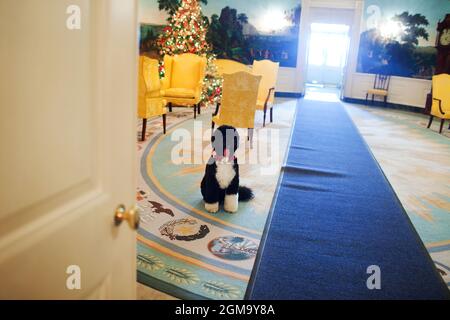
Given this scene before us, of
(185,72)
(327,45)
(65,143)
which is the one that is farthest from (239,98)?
(327,45)

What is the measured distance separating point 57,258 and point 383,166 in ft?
16.6

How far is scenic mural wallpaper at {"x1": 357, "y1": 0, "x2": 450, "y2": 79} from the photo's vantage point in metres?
10.6

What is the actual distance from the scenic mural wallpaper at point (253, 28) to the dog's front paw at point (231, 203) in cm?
929

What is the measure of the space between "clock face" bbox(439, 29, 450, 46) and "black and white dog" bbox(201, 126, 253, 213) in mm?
8910

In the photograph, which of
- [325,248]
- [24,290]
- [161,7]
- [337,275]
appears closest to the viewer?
[24,290]

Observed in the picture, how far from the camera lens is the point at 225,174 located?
329 centimetres

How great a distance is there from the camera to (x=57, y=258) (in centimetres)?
82

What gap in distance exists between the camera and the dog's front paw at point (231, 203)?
3383mm

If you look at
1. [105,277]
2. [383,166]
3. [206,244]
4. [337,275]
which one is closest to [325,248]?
[337,275]

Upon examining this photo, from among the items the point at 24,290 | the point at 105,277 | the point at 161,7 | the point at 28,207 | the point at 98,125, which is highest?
the point at 161,7

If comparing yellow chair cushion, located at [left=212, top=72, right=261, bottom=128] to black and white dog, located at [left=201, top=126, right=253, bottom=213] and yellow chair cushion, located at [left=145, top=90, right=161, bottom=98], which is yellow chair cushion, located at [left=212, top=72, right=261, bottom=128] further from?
black and white dog, located at [left=201, top=126, right=253, bottom=213]

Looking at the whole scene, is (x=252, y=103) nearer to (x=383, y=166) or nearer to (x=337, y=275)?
(x=383, y=166)

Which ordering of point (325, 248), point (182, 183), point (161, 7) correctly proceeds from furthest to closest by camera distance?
point (161, 7) → point (182, 183) → point (325, 248)

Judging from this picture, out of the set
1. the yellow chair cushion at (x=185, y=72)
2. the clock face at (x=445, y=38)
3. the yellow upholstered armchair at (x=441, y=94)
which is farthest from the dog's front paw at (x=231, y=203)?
the clock face at (x=445, y=38)
